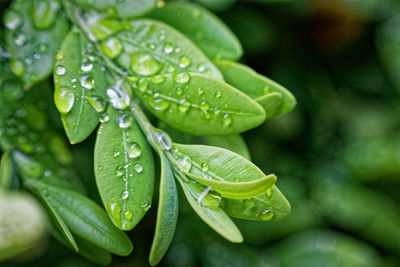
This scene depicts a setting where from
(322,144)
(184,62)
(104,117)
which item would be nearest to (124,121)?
(104,117)

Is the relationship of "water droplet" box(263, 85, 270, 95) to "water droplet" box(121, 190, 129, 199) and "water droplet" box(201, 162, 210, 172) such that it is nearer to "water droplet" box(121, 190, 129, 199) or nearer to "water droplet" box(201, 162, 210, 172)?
"water droplet" box(201, 162, 210, 172)

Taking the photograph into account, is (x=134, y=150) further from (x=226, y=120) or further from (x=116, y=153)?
(x=226, y=120)

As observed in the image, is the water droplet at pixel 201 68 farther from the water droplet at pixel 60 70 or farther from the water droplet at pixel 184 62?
the water droplet at pixel 60 70

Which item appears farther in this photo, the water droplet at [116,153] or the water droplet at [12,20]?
the water droplet at [12,20]

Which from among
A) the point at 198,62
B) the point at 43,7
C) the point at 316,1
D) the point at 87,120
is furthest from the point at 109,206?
Result: the point at 316,1

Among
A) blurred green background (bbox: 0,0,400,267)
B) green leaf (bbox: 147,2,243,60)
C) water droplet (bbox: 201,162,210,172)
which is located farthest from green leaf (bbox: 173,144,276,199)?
blurred green background (bbox: 0,0,400,267)

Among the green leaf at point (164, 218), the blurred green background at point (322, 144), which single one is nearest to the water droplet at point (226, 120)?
the green leaf at point (164, 218)
